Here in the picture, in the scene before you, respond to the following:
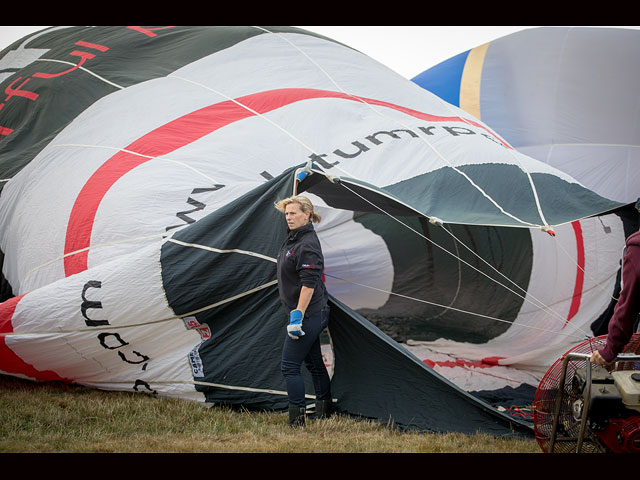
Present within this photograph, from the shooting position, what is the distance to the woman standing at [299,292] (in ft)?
8.36

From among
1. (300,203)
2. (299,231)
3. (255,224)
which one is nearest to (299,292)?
(299,231)

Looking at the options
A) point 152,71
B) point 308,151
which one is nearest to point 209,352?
point 308,151

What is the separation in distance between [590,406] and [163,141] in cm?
277

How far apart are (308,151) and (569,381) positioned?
80.9 inches

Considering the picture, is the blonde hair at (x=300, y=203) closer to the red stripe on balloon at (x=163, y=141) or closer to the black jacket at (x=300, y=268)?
the black jacket at (x=300, y=268)

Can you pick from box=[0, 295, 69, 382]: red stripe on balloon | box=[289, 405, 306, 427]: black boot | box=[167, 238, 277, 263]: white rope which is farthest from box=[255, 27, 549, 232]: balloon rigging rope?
box=[0, 295, 69, 382]: red stripe on balloon

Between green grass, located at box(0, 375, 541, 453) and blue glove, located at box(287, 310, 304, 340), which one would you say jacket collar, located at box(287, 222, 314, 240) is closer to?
blue glove, located at box(287, 310, 304, 340)

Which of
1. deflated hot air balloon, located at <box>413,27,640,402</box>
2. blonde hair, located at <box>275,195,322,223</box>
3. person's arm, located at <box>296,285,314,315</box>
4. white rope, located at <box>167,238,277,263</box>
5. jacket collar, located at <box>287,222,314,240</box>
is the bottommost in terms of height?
person's arm, located at <box>296,285,314,315</box>

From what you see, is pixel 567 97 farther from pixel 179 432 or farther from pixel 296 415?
pixel 179 432

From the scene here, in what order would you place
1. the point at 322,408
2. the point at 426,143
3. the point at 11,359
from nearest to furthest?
1. the point at 322,408
2. the point at 11,359
3. the point at 426,143

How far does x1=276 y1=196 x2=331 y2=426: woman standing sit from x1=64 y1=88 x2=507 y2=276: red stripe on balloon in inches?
51.1

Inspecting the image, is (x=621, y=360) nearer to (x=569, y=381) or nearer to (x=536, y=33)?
(x=569, y=381)

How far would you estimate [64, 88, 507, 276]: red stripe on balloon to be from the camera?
348cm

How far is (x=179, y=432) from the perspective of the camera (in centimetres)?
260
